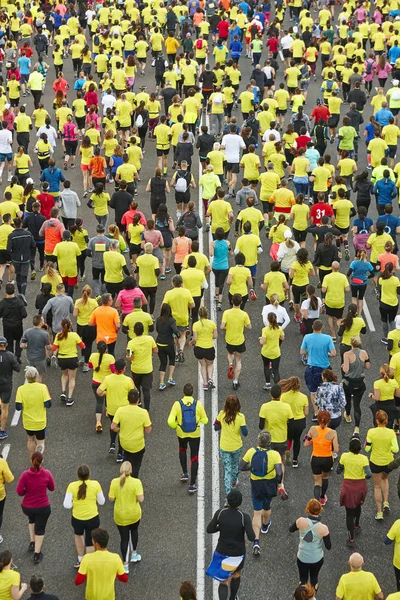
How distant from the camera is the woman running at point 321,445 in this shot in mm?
14438

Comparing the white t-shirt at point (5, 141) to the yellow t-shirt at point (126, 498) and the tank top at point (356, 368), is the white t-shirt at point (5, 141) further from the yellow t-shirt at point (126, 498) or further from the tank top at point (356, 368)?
the yellow t-shirt at point (126, 498)

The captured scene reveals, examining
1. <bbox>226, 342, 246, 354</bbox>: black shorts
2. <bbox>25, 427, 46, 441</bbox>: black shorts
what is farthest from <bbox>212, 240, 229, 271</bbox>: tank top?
<bbox>25, 427, 46, 441</bbox>: black shorts

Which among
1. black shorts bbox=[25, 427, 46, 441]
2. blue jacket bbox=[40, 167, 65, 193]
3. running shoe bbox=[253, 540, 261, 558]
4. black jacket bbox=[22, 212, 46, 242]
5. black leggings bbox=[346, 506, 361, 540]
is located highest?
blue jacket bbox=[40, 167, 65, 193]

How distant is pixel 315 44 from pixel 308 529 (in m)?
24.9

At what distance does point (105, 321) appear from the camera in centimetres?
1755

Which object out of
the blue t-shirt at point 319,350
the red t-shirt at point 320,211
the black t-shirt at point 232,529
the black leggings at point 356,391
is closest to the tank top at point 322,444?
the black leggings at point 356,391

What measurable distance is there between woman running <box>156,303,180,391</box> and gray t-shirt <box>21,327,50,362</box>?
5.53 ft

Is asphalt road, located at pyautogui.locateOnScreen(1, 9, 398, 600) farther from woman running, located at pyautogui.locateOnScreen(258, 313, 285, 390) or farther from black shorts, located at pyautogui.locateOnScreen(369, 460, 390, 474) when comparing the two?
black shorts, located at pyautogui.locateOnScreen(369, 460, 390, 474)

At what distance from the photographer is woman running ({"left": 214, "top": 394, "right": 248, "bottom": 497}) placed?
1441 centimetres

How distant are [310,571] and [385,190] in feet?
39.4

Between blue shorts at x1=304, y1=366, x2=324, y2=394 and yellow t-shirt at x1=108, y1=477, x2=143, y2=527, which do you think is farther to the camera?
blue shorts at x1=304, y1=366, x2=324, y2=394

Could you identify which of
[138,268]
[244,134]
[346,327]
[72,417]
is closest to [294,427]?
Answer: [346,327]

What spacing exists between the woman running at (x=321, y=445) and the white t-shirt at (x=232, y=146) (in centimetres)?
1138

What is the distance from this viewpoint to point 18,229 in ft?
67.4
